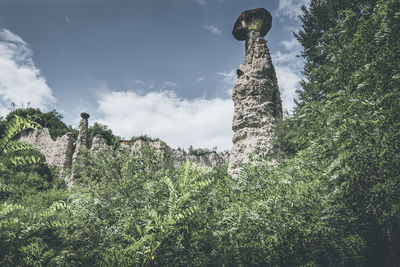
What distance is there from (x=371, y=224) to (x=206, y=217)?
10.5 ft

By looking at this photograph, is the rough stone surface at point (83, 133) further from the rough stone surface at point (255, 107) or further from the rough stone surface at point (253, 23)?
the rough stone surface at point (253, 23)

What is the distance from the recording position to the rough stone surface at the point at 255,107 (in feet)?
32.8

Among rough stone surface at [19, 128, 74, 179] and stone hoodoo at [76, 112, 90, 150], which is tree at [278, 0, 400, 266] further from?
rough stone surface at [19, 128, 74, 179]

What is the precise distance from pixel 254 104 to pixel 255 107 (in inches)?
6.0

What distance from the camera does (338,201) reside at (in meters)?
4.20

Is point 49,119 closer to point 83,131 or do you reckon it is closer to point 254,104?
point 83,131

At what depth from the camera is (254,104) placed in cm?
1030

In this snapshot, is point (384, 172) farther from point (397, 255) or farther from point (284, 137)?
point (284, 137)

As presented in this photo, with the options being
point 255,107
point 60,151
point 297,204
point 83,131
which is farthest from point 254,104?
point 60,151

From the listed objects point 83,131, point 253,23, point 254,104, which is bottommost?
point 254,104

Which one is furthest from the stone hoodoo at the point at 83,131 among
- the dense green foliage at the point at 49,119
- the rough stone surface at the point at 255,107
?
the rough stone surface at the point at 255,107

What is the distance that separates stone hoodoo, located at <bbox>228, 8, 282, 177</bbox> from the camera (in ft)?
32.7

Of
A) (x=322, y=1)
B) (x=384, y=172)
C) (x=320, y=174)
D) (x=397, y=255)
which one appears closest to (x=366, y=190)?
(x=384, y=172)

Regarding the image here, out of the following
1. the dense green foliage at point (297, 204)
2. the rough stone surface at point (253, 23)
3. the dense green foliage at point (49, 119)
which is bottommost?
the dense green foliage at point (297, 204)
